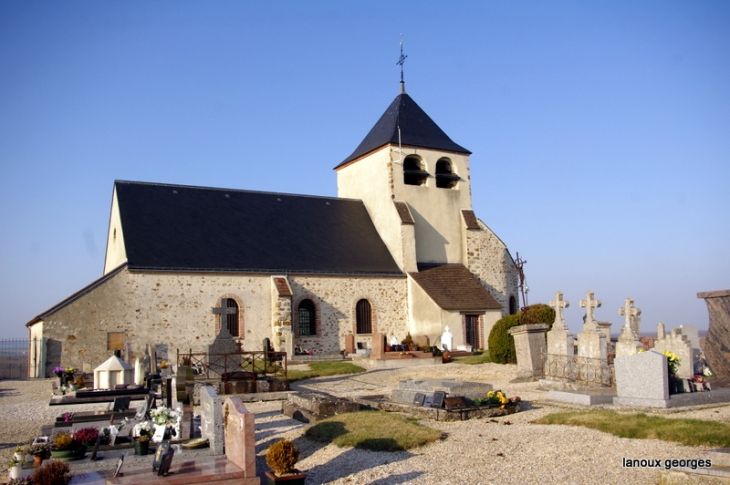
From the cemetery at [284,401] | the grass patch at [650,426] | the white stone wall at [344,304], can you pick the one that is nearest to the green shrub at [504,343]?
the cemetery at [284,401]

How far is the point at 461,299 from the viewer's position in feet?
88.9

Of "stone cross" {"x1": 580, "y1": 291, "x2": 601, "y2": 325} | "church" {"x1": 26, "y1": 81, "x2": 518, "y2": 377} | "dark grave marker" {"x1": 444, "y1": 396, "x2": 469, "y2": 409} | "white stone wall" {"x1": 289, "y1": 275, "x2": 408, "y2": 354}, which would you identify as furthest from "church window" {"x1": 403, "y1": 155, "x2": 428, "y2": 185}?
"dark grave marker" {"x1": 444, "y1": 396, "x2": 469, "y2": 409}

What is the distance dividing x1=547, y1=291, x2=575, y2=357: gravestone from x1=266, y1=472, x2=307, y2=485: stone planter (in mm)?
8959

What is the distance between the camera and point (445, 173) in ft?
101

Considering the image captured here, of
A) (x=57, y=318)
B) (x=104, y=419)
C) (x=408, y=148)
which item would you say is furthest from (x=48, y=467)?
(x=408, y=148)

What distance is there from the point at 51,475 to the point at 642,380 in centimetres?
872

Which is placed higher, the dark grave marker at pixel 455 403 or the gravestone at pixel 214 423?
the gravestone at pixel 214 423

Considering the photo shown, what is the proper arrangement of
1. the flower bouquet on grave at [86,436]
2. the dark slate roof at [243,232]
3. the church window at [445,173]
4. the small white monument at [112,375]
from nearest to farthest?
the flower bouquet on grave at [86,436]
the small white monument at [112,375]
the dark slate roof at [243,232]
the church window at [445,173]

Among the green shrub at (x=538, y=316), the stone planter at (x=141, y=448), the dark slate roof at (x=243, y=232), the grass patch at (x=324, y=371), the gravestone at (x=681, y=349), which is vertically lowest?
the grass patch at (x=324, y=371)

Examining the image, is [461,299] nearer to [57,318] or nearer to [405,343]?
[405,343]

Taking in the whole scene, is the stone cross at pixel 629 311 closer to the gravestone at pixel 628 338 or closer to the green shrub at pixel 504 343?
the gravestone at pixel 628 338

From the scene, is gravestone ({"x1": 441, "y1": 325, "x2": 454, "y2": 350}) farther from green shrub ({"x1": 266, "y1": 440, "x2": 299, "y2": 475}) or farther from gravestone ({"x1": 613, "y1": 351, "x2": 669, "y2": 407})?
green shrub ({"x1": 266, "y1": 440, "x2": 299, "y2": 475})

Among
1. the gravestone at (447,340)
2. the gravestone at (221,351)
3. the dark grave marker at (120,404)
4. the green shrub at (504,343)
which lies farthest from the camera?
the gravestone at (447,340)

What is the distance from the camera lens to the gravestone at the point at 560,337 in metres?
14.2
